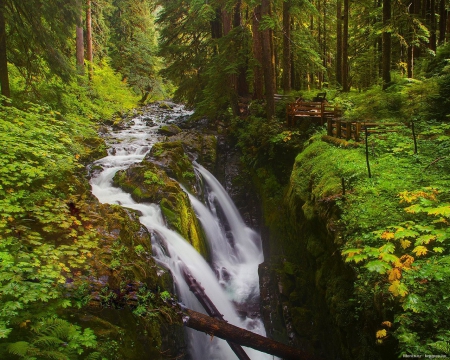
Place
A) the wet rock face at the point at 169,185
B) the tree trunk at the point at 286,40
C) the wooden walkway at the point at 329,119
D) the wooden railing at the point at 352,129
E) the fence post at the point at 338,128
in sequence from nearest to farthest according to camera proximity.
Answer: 1. the wooden railing at the point at 352,129
2. the wooden walkway at the point at 329,119
3. the fence post at the point at 338,128
4. the wet rock face at the point at 169,185
5. the tree trunk at the point at 286,40

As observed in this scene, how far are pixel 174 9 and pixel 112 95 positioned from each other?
7919 millimetres

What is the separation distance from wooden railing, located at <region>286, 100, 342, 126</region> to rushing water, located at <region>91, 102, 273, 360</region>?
4726 millimetres

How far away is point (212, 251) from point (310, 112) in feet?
24.5

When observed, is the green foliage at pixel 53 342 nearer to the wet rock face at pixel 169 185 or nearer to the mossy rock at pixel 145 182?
the wet rock face at pixel 169 185

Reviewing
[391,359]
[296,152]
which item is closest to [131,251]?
[391,359]

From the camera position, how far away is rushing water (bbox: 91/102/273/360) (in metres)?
8.05

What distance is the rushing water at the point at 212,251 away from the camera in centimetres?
805

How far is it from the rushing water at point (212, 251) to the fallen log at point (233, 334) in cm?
238

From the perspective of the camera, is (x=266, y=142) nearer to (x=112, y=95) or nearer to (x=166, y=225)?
(x=166, y=225)

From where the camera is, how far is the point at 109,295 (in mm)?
4676

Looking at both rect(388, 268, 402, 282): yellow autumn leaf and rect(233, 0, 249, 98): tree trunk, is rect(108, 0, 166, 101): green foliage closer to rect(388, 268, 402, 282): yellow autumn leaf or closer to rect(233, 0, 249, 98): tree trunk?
rect(233, 0, 249, 98): tree trunk

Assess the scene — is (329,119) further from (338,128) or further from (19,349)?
(19,349)

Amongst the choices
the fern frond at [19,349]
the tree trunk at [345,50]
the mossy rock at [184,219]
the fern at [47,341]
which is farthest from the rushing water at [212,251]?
the tree trunk at [345,50]

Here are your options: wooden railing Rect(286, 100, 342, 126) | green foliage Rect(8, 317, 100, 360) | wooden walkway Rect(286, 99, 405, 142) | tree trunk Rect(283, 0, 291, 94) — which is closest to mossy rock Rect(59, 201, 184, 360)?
green foliage Rect(8, 317, 100, 360)
